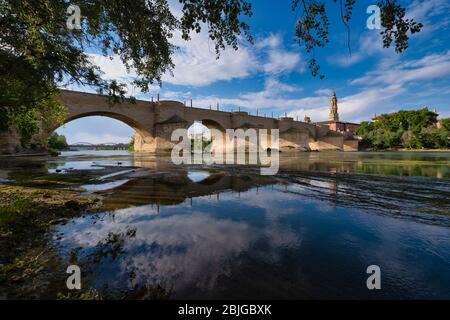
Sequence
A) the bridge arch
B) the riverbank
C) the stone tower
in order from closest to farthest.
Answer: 1. the riverbank
2. the bridge arch
3. the stone tower

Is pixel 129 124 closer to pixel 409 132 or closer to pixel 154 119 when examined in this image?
pixel 154 119

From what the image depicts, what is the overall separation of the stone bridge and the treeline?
97.8 feet

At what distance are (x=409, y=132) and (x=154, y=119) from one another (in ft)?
278

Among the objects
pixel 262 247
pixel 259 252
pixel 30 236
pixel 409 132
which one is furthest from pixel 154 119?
pixel 409 132

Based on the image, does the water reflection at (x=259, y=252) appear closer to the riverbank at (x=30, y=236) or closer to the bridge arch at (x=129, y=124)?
the riverbank at (x=30, y=236)

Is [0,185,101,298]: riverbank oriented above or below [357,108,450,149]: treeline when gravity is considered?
below

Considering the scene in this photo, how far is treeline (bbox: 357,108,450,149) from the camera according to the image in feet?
235

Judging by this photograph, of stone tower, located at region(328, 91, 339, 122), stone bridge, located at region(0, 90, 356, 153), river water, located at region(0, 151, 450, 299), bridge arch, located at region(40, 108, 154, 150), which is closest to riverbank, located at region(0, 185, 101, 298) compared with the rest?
river water, located at region(0, 151, 450, 299)

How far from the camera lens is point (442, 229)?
16.0 ft

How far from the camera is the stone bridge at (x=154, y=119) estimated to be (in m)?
34.2

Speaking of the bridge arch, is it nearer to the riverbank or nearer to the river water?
the riverbank

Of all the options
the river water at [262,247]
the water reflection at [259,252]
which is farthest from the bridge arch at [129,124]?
the water reflection at [259,252]

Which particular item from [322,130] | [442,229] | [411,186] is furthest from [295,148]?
[442,229]
